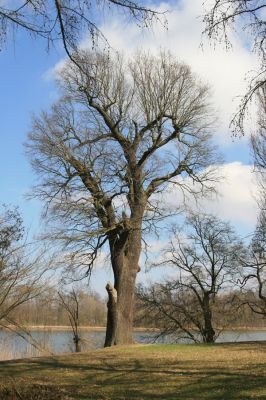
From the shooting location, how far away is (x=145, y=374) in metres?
10.3

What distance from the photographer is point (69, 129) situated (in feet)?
64.3

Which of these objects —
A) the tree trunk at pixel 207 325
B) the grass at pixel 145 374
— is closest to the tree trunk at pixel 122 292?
the grass at pixel 145 374

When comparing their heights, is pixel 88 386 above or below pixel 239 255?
below

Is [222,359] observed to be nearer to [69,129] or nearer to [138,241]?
[138,241]

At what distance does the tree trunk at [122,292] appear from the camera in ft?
57.7

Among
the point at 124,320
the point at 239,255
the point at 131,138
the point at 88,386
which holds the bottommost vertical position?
the point at 88,386

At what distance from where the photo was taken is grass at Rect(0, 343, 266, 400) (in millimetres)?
7871

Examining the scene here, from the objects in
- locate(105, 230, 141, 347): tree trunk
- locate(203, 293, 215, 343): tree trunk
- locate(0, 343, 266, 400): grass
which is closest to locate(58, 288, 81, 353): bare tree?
locate(203, 293, 215, 343): tree trunk

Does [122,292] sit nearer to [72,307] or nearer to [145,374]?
[145,374]

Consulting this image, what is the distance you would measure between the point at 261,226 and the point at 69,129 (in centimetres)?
1129

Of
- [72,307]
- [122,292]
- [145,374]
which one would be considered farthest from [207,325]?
[145,374]

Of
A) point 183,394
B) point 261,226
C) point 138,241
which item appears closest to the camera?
point 183,394

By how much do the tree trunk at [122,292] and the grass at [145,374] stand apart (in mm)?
2106

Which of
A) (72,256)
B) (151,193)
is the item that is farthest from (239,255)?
(72,256)
